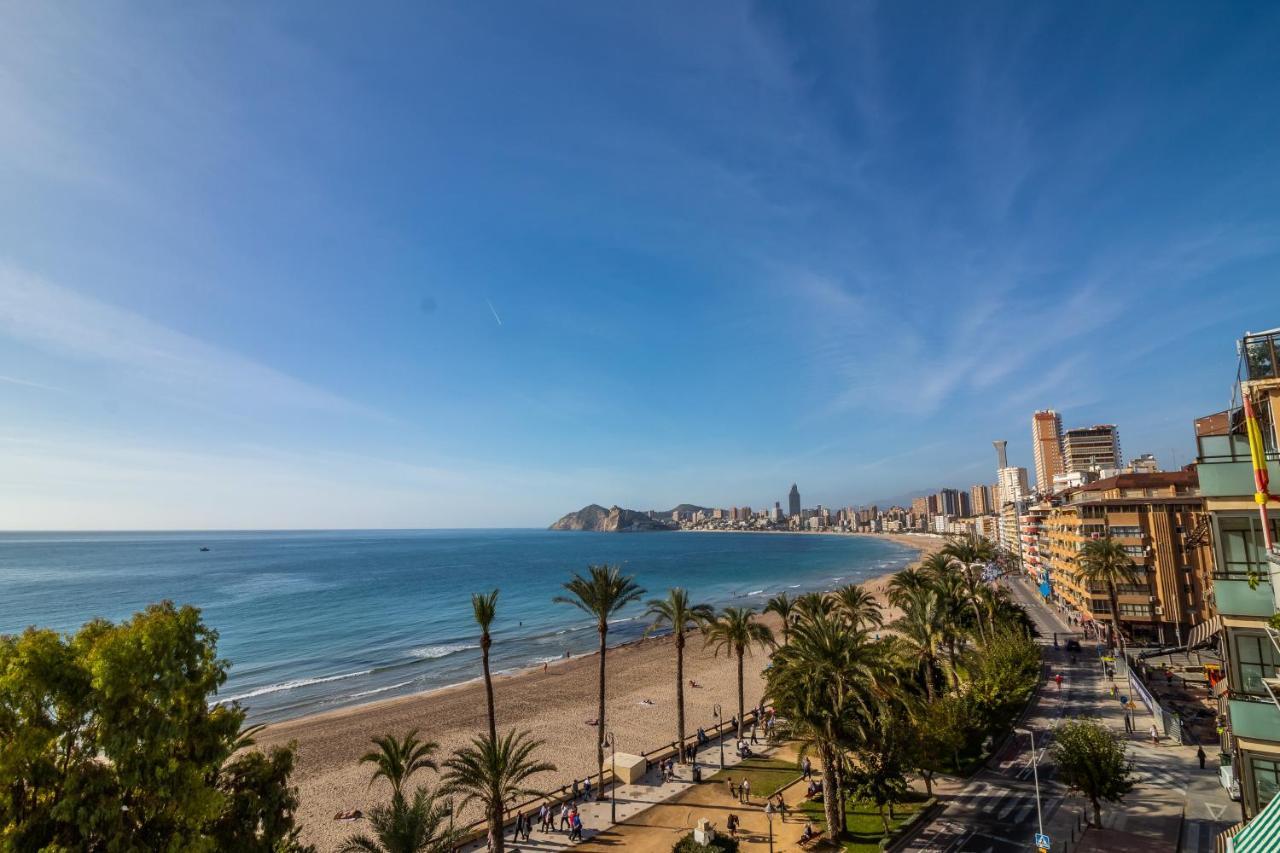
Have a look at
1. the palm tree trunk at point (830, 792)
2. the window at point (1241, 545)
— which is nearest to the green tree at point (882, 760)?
the palm tree trunk at point (830, 792)

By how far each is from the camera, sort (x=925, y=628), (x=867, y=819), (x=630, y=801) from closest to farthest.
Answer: (x=867, y=819) < (x=630, y=801) < (x=925, y=628)

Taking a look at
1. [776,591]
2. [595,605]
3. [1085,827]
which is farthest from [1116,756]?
[776,591]

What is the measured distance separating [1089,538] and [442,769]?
63081 mm

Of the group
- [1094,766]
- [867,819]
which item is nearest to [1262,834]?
[1094,766]

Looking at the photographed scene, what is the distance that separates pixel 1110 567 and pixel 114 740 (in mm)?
66463

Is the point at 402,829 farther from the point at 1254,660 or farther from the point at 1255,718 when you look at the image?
the point at 1254,660

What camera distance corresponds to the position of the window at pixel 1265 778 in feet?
51.3

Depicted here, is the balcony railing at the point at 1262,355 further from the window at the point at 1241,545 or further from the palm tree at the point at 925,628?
the palm tree at the point at 925,628

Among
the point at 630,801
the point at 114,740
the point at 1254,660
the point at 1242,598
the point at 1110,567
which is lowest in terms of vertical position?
the point at 630,801

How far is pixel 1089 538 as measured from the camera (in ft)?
201

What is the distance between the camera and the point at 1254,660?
1605 centimetres

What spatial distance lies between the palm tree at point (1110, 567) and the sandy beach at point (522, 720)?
104 ft

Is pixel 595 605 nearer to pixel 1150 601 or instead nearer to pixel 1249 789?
pixel 1249 789

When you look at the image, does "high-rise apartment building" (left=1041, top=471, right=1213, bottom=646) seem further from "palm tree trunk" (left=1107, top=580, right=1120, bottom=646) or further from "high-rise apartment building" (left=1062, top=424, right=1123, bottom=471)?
"high-rise apartment building" (left=1062, top=424, right=1123, bottom=471)
